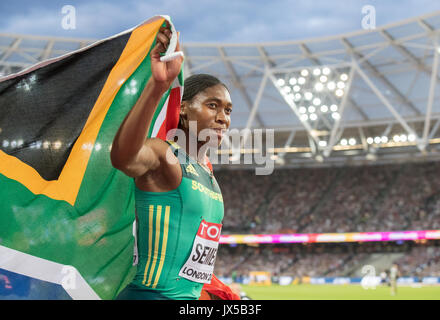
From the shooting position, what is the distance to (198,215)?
100 inches

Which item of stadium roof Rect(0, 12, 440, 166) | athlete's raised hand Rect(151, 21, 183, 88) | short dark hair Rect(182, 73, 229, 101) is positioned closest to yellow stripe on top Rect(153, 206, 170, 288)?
athlete's raised hand Rect(151, 21, 183, 88)

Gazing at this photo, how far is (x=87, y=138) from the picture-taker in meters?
3.27

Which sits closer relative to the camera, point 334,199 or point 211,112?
point 211,112

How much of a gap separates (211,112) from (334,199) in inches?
1474

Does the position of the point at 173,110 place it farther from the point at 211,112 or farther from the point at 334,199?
the point at 334,199

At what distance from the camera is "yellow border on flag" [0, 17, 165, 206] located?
3.19 meters

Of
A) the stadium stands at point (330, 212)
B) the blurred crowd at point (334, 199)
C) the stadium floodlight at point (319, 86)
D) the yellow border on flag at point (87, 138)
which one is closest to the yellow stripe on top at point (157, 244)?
the yellow border on flag at point (87, 138)

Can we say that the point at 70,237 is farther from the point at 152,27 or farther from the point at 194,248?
the point at 152,27

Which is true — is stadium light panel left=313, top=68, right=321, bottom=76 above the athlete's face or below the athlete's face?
above

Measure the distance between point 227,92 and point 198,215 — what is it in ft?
2.59

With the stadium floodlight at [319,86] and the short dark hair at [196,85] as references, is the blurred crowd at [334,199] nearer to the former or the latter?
the stadium floodlight at [319,86]

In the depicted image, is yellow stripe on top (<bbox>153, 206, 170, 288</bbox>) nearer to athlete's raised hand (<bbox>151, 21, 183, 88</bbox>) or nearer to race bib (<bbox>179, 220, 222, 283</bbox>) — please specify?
race bib (<bbox>179, 220, 222, 283</bbox>)

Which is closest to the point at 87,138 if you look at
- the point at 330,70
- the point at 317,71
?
the point at 317,71

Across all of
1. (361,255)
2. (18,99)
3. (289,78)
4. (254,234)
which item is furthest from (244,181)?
(18,99)
